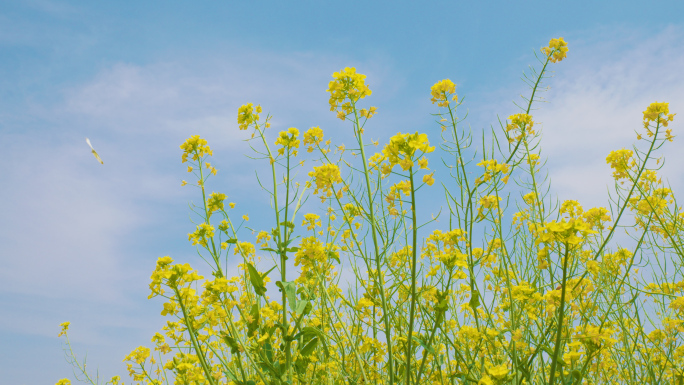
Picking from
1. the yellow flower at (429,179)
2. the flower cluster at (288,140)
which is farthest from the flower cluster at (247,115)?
the yellow flower at (429,179)

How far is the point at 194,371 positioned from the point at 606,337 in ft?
7.30

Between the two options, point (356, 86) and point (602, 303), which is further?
point (602, 303)

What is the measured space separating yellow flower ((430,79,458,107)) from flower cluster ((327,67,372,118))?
1.69 ft

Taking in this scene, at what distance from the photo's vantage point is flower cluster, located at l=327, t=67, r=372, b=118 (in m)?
2.47

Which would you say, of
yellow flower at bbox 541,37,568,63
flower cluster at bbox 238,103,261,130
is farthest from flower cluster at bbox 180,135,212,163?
yellow flower at bbox 541,37,568,63

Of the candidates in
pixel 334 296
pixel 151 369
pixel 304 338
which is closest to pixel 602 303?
pixel 334 296

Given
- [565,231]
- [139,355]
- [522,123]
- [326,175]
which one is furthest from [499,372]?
[139,355]

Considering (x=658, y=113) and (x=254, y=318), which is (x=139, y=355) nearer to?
(x=254, y=318)

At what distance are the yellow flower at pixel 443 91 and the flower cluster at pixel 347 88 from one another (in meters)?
0.52

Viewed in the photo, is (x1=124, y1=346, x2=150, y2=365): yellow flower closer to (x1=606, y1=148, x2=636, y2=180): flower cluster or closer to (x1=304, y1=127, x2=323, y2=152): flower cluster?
(x1=304, y1=127, x2=323, y2=152): flower cluster

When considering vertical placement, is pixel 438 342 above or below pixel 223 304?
below

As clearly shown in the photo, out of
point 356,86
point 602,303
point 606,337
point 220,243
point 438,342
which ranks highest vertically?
point 356,86

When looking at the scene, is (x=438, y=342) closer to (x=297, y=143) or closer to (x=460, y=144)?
(x=460, y=144)

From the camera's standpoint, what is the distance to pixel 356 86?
2.47m
